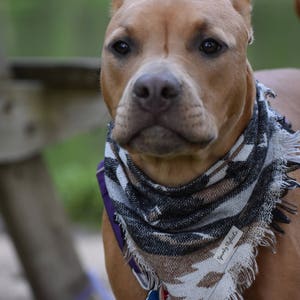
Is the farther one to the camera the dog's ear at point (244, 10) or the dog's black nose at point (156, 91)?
the dog's ear at point (244, 10)

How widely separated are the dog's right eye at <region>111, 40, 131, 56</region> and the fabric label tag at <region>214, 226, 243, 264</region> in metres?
0.68

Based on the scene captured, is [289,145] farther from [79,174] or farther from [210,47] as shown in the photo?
[79,174]

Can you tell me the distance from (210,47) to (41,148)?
225cm

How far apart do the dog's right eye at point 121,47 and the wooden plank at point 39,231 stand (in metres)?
2.04

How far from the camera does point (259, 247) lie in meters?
3.42

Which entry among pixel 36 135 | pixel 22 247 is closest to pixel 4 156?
pixel 36 135

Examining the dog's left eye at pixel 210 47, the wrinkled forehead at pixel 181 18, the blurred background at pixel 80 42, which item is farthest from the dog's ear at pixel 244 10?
the blurred background at pixel 80 42

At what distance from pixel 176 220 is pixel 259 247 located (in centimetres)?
29

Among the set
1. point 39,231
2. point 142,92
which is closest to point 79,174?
point 39,231

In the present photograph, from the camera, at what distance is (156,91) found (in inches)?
121

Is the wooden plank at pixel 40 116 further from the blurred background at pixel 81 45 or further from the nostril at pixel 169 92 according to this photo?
the nostril at pixel 169 92

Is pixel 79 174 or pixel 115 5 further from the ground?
pixel 115 5

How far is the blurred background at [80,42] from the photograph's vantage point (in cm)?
852

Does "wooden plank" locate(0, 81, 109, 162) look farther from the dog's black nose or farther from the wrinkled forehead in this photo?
the dog's black nose
